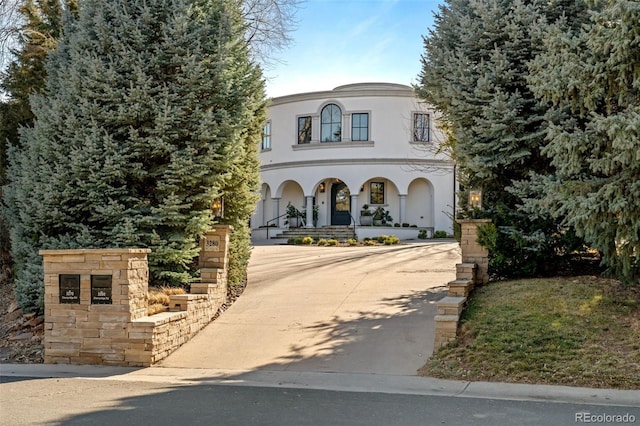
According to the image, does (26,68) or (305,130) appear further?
(305,130)

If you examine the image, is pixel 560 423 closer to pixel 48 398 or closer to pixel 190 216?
pixel 48 398

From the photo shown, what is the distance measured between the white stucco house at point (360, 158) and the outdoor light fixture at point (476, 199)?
644 inches

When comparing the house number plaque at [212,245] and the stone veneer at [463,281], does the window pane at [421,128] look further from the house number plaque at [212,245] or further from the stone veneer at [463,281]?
the house number plaque at [212,245]

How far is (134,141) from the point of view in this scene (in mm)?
9773

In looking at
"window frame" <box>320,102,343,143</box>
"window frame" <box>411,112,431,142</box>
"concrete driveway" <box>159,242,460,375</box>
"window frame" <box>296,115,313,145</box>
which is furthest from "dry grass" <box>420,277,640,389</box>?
"window frame" <box>296,115,313,145</box>

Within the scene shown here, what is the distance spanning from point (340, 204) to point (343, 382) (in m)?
22.7

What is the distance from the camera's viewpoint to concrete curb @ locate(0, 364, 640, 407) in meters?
6.36

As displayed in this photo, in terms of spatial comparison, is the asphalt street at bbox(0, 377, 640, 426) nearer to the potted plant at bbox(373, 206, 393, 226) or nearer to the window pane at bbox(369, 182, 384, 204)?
the potted plant at bbox(373, 206, 393, 226)

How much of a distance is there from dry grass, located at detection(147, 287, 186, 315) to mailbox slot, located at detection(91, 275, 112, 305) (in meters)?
0.77

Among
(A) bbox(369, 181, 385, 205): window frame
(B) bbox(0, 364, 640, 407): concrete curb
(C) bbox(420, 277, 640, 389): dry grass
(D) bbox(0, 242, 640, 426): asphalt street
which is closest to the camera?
(D) bbox(0, 242, 640, 426): asphalt street

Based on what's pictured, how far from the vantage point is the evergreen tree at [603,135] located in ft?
23.1

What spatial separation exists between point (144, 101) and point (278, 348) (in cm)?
469

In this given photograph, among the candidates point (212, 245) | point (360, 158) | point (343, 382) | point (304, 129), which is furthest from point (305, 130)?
point (343, 382)

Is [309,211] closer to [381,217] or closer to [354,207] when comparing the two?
[354,207]
